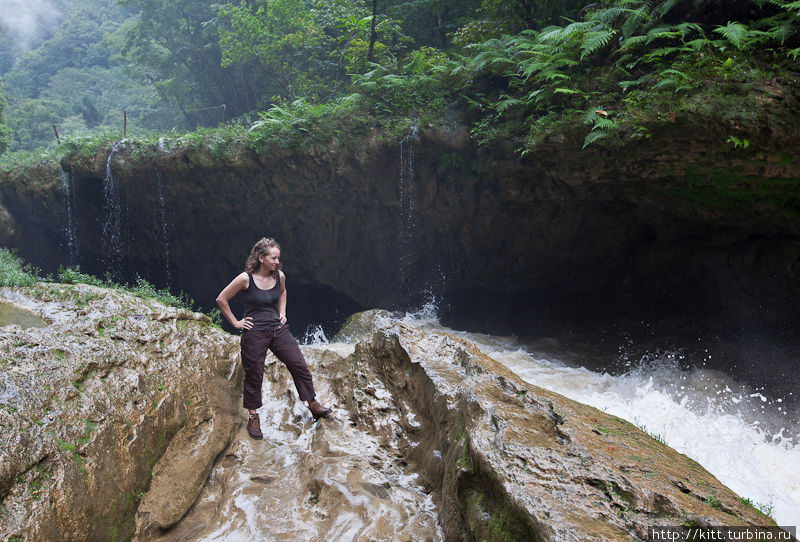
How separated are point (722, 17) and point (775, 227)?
3.43 metres

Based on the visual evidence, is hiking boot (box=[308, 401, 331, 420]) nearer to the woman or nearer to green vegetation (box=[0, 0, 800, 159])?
the woman

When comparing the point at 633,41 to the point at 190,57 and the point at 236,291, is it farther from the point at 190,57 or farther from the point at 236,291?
the point at 190,57

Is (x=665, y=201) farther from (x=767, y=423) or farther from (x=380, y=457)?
(x=380, y=457)

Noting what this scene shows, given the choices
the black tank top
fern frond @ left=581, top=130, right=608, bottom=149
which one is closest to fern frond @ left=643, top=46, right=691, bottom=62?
fern frond @ left=581, top=130, right=608, bottom=149

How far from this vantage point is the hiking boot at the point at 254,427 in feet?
14.8

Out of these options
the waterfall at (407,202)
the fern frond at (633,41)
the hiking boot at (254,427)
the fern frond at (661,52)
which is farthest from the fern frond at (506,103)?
the hiking boot at (254,427)

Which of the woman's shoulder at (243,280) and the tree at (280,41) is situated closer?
the woman's shoulder at (243,280)

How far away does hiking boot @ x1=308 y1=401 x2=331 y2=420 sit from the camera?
4.66 meters

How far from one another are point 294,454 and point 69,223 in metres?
15.9

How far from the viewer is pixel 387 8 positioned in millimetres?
15344

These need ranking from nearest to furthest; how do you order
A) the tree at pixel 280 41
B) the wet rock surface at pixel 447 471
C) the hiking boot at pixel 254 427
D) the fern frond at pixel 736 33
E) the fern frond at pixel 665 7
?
the wet rock surface at pixel 447 471, the hiking boot at pixel 254 427, the fern frond at pixel 736 33, the fern frond at pixel 665 7, the tree at pixel 280 41

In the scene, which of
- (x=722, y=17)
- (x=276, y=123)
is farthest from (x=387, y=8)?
(x=722, y=17)

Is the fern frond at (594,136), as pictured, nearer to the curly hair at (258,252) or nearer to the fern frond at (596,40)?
the fern frond at (596,40)

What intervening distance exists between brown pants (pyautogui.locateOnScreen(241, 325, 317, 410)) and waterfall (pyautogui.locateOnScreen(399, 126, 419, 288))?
7573 mm
